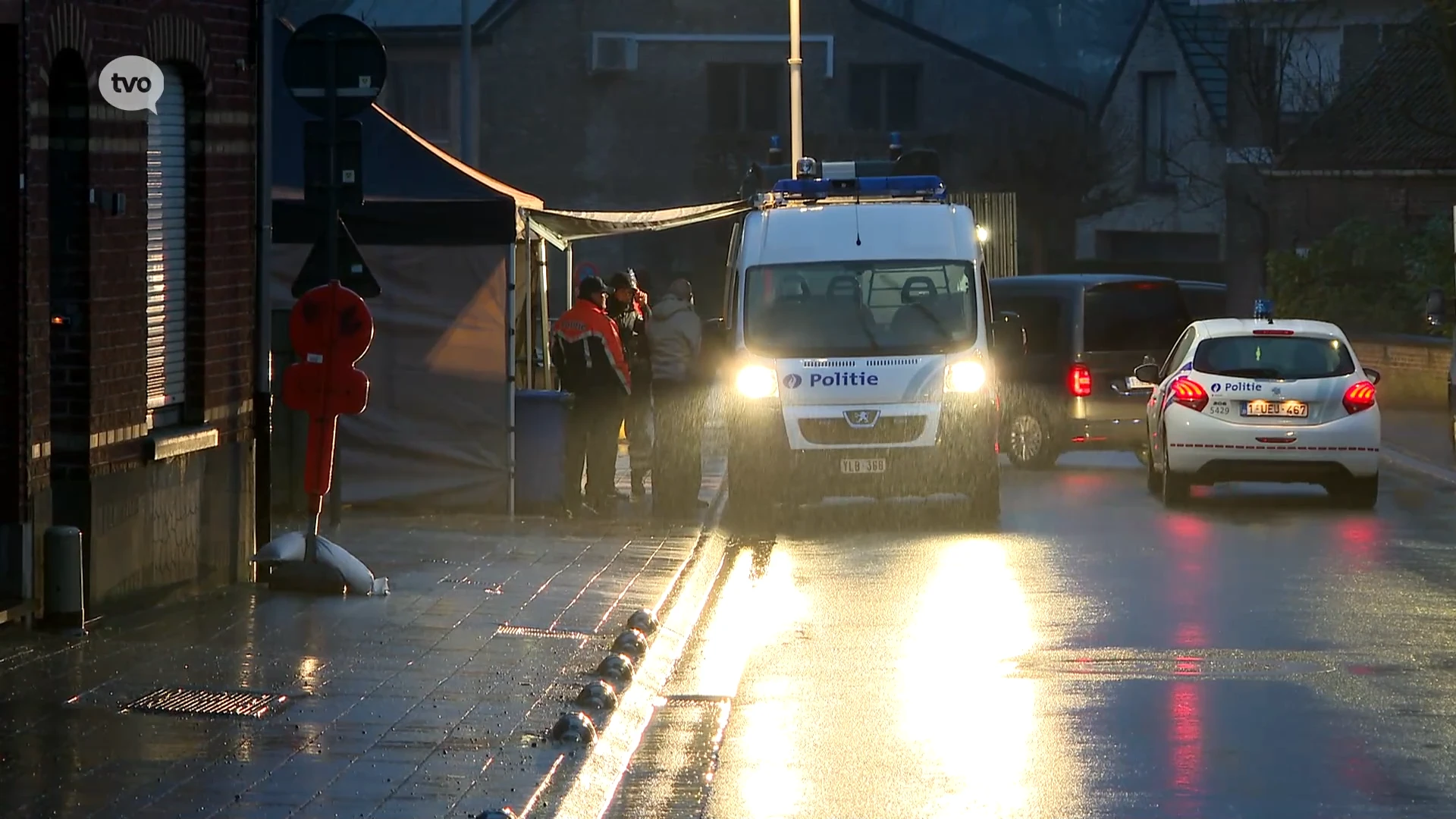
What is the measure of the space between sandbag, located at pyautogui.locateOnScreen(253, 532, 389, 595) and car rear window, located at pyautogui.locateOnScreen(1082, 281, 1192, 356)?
11.0 meters

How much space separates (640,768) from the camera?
915 centimetres

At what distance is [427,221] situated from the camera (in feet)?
Result: 60.1

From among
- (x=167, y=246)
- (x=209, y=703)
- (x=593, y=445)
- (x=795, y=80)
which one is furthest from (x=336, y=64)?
(x=795, y=80)

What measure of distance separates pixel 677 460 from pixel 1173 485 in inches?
156

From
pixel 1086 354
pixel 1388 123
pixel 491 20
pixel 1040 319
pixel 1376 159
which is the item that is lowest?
pixel 1086 354

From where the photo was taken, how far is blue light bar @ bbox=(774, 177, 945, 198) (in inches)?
805

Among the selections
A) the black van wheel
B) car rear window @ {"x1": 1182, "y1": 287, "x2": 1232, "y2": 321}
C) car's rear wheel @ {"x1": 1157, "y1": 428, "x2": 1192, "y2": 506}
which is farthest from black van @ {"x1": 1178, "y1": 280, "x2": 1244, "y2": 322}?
car's rear wheel @ {"x1": 1157, "y1": 428, "x2": 1192, "y2": 506}

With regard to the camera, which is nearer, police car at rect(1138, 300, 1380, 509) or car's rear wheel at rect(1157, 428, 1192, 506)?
police car at rect(1138, 300, 1380, 509)

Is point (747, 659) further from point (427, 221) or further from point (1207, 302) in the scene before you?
point (1207, 302)

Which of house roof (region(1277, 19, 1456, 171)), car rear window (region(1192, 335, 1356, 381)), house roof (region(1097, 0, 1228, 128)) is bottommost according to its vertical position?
car rear window (region(1192, 335, 1356, 381))

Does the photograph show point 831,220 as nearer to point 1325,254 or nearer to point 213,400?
point 213,400

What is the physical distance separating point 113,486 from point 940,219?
28.6 ft

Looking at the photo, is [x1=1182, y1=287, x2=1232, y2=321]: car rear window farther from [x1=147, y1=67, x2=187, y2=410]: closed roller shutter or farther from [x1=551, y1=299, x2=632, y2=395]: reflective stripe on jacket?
[x1=147, y1=67, x2=187, y2=410]: closed roller shutter

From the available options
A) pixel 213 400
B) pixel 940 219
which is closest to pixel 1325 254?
pixel 940 219
